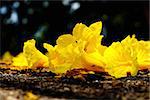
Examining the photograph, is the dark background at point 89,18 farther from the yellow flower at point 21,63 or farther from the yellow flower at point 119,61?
the yellow flower at point 119,61

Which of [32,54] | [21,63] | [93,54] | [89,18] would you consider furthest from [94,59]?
[89,18]

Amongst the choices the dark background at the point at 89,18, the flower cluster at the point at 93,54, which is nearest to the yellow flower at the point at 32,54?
the flower cluster at the point at 93,54

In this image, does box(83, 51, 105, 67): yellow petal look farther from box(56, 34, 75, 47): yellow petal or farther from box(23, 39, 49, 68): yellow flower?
box(23, 39, 49, 68): yellow flower

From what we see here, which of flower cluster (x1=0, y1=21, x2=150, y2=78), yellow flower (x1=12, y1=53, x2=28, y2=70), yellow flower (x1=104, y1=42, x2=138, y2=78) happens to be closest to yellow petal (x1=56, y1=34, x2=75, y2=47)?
flower cluster (x1=0, y1=21, x2=150, y2=78)

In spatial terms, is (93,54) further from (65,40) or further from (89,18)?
(89,18)

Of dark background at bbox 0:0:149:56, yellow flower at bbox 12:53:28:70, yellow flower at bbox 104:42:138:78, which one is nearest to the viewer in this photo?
yellow flower at bbox 104:42:138:78

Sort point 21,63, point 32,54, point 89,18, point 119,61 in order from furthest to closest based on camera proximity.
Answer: point 89,18 < point 21,63 < point 32,54 < point 119,61

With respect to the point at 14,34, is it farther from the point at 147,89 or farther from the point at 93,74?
the point at 147,89
